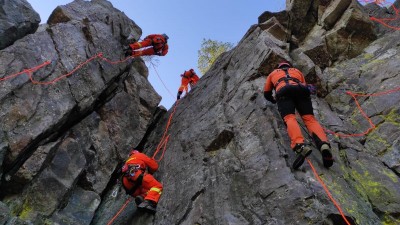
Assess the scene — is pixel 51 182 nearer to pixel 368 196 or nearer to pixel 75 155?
pixel 75 155

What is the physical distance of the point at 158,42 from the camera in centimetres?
1573

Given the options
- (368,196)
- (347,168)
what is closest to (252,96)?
(347,168)

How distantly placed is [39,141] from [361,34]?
12003 millimetres

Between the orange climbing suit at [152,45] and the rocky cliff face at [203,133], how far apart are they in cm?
69

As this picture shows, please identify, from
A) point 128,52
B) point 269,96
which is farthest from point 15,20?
point 269,96

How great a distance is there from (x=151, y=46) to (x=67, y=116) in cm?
638

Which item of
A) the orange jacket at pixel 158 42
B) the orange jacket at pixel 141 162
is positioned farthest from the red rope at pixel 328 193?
the orange jacket at pixel 158 42

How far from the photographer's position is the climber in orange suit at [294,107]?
6.93 m

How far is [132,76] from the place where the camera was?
14109 millimetres

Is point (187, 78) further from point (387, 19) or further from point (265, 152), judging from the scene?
point (265, 152)

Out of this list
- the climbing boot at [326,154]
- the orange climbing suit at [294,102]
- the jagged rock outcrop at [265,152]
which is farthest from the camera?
the orange climbing suit at [294,102]

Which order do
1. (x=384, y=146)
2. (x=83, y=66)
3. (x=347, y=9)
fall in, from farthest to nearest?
(x=347, y=9)
(x=83, y=66)
(x=384, y=146)

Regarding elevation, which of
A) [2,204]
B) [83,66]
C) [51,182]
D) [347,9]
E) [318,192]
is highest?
[347,9]

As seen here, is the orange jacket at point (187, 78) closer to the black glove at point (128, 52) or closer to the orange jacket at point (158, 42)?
the orange jacket at point (158, 42)
